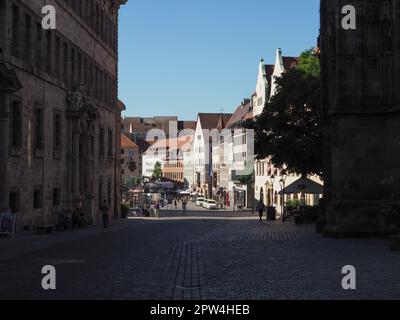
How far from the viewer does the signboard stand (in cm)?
2394

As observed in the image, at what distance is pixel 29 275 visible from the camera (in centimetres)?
1461

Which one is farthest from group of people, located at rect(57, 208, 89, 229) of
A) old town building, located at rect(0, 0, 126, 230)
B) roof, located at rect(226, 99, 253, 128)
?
roof, located at rect(226, 99, 253, 128)

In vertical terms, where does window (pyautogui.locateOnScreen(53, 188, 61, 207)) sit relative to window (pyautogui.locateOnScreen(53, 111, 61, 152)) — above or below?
below

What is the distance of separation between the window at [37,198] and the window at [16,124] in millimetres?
3267

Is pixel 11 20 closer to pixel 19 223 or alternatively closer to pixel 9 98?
pixel 9 98

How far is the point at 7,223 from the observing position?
942 inches

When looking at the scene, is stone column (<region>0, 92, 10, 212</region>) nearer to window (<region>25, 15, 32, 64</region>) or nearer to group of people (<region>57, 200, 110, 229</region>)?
window (<region>25, 15, 32, 64</region>)

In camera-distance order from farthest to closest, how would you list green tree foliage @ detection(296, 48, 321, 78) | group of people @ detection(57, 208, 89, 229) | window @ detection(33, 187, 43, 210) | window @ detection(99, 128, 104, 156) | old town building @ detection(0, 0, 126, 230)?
green tree foliage @ detection(296, 48, 321, 78) < window @ detection(99, 128, 104, 156) < group of people @ detection(57, 208, 89, 229) < window @ detection(33, 187, 43, 210) < old town building @ detection(0, 0, 126, 230)

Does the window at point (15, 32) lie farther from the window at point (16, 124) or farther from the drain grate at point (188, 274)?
the drain grate at point (188, 274)

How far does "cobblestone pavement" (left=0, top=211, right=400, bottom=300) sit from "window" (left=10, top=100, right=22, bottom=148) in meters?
6.07

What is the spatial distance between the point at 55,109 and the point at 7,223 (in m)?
11.3

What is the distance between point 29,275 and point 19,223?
1406 centimetres

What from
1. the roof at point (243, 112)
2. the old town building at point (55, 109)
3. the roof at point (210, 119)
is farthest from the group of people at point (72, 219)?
the roof at point (210, 119)

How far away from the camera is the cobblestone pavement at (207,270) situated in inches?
469
